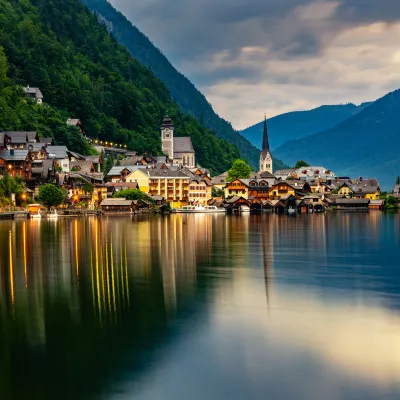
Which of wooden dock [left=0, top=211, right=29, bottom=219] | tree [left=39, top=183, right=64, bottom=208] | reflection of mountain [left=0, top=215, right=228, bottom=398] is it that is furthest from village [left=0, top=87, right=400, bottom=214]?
reflection of mountain [left=0, top=215, right=228, bottom=398]

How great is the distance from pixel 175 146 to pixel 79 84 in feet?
94.5

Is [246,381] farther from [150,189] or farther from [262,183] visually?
[262,183]

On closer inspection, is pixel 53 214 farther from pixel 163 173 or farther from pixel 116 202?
pixel 163 173

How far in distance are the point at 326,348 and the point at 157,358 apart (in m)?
4.71

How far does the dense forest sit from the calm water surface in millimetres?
78605

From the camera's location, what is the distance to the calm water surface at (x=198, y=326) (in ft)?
47.7

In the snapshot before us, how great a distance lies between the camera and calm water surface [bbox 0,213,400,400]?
47.7 ft

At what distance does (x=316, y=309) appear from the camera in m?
21.7

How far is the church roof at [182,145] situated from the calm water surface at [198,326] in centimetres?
11982

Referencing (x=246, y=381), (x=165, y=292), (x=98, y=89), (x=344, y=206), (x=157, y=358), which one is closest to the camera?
(x=246, y=381)

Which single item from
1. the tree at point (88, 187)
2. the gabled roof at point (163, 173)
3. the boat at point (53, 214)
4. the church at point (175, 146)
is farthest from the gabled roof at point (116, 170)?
the church at point (175, 146)

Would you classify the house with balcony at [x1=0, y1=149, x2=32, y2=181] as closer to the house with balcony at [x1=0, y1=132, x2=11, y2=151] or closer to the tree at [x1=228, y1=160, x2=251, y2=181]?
the house with balcony at [x1=0, y1=132, x2=11, y2=151]

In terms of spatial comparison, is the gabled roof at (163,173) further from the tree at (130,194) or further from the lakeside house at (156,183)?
the tree at (130,194)

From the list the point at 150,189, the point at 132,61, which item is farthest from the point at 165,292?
the point at 132,61
